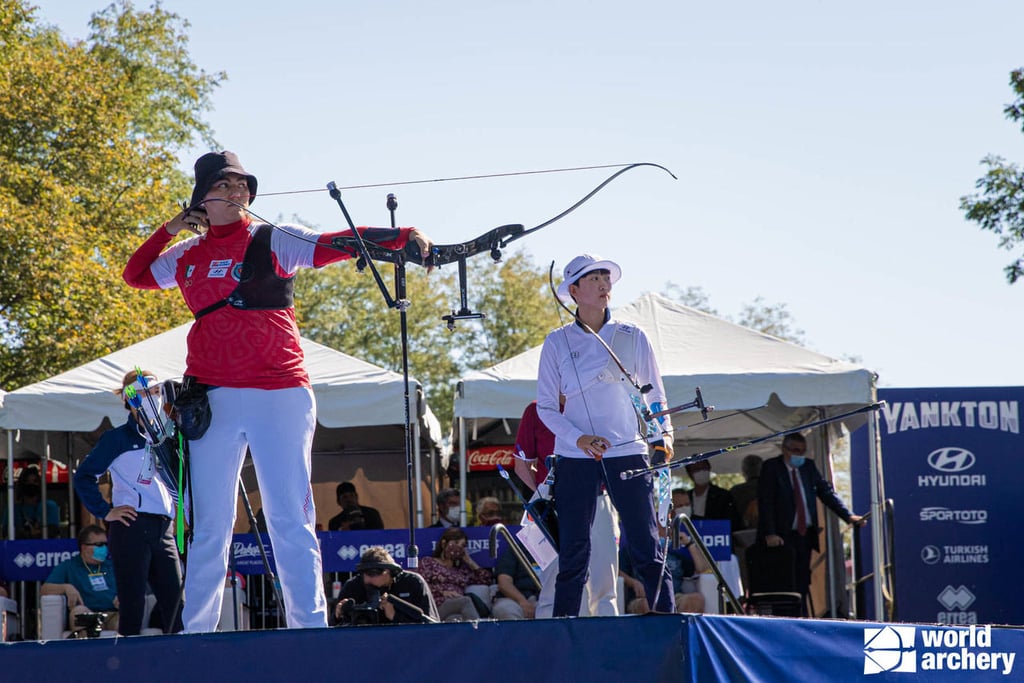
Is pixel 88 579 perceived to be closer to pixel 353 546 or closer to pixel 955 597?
pixel 353 546

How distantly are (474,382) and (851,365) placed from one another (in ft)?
9.47

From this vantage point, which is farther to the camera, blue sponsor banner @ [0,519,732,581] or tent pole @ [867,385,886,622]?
blue sponsor banner @ [0,519,732,581]

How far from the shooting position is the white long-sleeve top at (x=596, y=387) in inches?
211

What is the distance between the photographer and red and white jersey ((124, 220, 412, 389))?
180 inches

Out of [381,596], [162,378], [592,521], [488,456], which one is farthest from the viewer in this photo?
[488,456]

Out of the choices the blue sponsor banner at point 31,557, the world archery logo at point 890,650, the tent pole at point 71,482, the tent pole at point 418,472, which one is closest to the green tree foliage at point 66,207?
the tent pole at point 71,482

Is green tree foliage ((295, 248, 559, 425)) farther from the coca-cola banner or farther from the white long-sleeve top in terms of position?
the white long-sleeve top

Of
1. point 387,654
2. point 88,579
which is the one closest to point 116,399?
point 88,579

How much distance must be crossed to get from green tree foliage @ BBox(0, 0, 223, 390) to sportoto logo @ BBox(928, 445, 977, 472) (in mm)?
12864

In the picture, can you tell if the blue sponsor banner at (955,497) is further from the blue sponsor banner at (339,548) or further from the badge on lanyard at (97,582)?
the badge on lanyard at (97,582)

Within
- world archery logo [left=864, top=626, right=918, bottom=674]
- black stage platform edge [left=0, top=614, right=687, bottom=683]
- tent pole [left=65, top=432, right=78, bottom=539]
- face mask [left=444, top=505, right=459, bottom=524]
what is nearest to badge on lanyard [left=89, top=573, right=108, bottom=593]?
face mask [left=444, top=505, right=459, bottom=524]

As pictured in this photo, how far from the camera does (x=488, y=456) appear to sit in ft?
48.1

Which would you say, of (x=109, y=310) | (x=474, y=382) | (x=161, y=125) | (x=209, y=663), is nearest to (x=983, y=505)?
(x=474, y=382)

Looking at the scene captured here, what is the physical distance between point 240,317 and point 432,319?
2883cm
